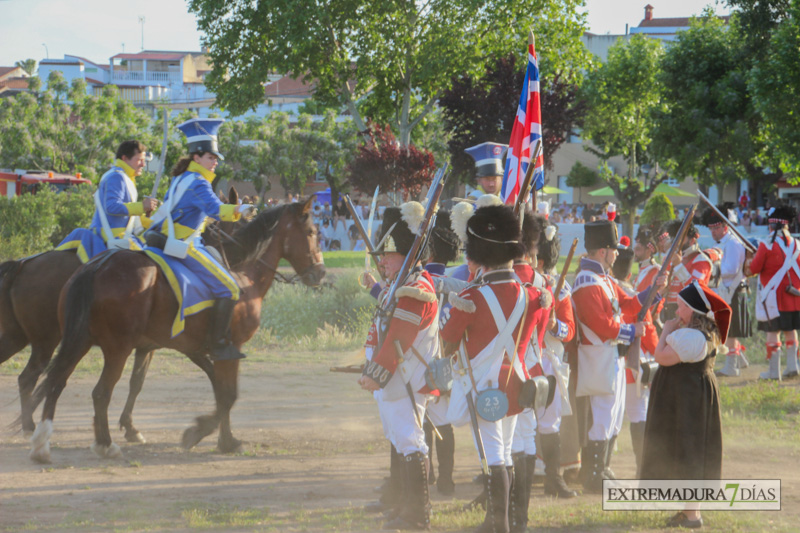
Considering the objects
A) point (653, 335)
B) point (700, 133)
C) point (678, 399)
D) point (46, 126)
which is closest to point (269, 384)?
point (653, 335)

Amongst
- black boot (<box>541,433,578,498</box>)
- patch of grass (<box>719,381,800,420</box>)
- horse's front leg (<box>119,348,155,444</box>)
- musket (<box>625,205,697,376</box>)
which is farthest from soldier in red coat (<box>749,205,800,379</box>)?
horse's front leg (<box>119,348,155,444</box>)

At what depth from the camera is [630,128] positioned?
41812 mm

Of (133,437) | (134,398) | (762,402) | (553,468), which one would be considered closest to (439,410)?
(553,468)

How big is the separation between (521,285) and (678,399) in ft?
4.23

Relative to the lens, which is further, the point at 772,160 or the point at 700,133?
the point at 700,133

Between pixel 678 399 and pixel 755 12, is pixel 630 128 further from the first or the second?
pixel 678 399

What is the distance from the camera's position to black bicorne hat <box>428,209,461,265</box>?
657cm

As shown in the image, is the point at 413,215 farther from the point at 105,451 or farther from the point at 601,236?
the point at 105,451

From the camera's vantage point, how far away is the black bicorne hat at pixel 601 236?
6.57 meters

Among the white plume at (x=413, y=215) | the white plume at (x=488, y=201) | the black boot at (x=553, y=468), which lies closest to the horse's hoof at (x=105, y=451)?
the white plume at (x=413, y=215)

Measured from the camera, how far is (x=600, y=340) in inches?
257

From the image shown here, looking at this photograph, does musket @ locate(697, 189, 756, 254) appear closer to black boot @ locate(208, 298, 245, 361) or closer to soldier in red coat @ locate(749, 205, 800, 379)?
black boot @ locate(208, 298, 245, 361)

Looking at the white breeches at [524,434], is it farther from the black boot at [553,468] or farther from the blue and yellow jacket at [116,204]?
the blue and yellow jacket at [116,204]

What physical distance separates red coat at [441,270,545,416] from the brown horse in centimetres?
315
